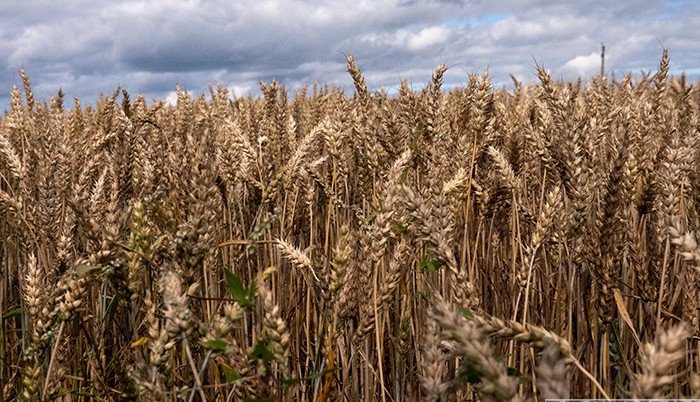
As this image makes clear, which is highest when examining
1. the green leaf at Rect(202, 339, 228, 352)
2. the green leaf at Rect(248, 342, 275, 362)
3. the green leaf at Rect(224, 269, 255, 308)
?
the green leaf at Rect(224, 269, 255, 308)

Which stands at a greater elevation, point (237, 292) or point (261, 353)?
point (237, 292)

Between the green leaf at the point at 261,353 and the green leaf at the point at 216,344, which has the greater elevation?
the green leaf at the point at 216,344

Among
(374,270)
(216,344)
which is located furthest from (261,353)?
(374,270)

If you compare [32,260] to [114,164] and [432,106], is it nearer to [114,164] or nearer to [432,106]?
[114,164]

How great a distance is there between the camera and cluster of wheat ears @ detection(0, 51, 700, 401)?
122 cm

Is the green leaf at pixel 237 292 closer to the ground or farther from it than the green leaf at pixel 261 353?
farther from it

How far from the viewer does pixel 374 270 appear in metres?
1.62

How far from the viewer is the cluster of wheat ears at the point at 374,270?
1.22m

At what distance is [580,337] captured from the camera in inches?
85.4

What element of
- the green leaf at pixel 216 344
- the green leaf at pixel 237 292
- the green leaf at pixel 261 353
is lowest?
the green leaf at pixel 261 353

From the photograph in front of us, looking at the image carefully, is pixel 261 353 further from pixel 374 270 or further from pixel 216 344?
pixel 374 270

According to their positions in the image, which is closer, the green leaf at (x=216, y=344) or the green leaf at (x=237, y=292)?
the green leaf at (x=216, y=344)

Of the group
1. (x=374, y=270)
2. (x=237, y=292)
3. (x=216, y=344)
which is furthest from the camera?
(x=374, y=270)

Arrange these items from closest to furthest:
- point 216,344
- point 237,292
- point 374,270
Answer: point 216,344, point 237,292, point 374,270
